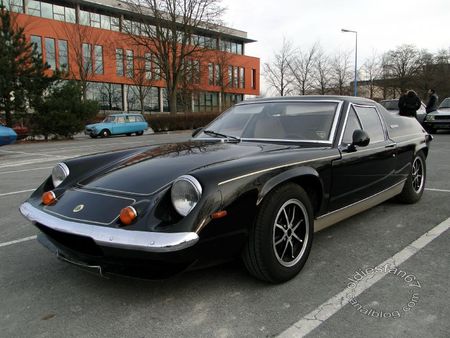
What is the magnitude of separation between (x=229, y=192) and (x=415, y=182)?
3.68m

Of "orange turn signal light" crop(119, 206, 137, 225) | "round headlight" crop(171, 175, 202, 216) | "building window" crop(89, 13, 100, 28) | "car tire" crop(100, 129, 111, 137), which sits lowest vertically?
"car tire" crop(100, 129, 111, 137)

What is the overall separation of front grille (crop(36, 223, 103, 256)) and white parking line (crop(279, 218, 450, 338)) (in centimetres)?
126

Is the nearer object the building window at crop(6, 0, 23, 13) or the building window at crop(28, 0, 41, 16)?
the building window at crop(6, 0, 23, 13)

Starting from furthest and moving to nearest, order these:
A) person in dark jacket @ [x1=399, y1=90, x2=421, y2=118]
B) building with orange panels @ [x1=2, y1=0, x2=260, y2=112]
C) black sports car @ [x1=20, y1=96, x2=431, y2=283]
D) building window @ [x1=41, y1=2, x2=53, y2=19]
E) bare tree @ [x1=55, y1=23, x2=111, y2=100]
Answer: building window @ [x1=41, y1=2, x2=53, y2=19] → bare tree @ [x1=55, y1=23, x2=111, y2=100] → building with orange panels @ [x1=2, y1=0, x2=260, y2=112] → person in dark jacket @ [x1=399, y1=90, x2=421, y2=118] → black sports car @ [x1=20, y1=96, x2=431, y2=283]

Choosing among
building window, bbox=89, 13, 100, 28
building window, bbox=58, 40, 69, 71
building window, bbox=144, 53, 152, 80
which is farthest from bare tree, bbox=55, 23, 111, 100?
building window, bbox=144, 53, 152, 80

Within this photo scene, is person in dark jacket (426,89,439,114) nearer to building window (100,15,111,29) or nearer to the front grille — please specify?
the front grille

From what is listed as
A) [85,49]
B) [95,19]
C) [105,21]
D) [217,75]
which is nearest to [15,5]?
[85,49]

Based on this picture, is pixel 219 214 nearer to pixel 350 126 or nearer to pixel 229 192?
pixel 229 192

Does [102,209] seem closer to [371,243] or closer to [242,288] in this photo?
[242,288]

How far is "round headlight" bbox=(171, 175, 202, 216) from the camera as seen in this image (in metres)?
2.56

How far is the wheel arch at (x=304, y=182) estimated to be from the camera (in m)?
2.88

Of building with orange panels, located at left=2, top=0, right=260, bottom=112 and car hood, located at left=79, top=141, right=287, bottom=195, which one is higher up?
building with orange panels, located at left=2, top=0, right=260, bottom=112

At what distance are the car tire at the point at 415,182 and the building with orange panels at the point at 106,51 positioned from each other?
30283 millimetres

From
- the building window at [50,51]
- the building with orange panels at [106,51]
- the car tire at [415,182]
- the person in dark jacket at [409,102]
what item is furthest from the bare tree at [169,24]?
the car tire at [415,182]
